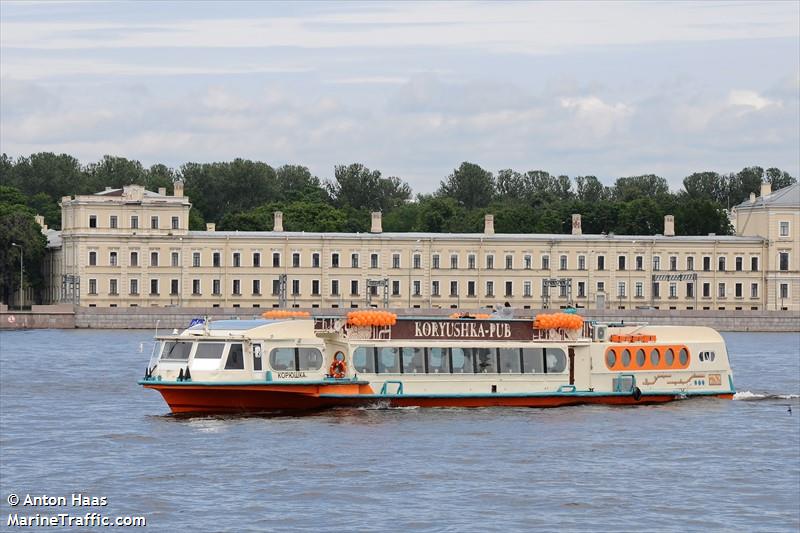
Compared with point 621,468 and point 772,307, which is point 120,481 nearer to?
point 621,468

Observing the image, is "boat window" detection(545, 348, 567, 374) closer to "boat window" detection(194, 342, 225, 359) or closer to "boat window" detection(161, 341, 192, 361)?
"boat window" detection(194, 342, 225, 359)

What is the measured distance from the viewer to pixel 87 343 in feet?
291

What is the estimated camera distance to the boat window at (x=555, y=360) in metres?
45.8

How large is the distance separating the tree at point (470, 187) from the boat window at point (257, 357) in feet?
465

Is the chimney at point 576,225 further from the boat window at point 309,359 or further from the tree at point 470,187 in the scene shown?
the boat window at point 309,359

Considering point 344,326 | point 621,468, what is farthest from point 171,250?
point 621,468

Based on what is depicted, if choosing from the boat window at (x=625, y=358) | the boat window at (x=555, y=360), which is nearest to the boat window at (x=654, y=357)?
the boat window at (x=625, y=358)

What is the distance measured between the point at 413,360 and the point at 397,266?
79321 millimetres

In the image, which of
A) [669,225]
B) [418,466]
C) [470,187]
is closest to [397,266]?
[669,225]

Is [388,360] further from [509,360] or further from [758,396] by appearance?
[758,396]

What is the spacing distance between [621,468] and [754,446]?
17.4 feet

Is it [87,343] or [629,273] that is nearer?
→ [87,343]

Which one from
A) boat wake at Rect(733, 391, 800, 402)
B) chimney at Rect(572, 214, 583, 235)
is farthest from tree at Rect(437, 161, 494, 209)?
boat wake at Rect(733, 391, 800, 402)

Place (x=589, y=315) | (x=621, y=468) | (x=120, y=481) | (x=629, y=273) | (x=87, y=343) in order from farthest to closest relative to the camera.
Result: (x=629, y=273), (x=589, y=315), (x=87, y=343), (x=621, y=468), (x=120, y=481)
